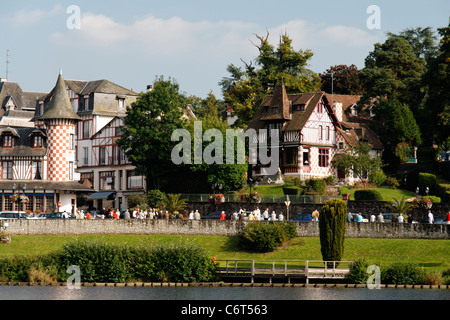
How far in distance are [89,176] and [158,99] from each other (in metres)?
17.0

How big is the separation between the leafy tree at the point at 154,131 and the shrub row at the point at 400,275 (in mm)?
32469

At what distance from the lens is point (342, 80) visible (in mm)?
114250

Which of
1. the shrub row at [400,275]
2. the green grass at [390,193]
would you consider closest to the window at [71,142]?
the green grass at [390,193]

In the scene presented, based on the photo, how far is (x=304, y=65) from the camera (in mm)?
99750

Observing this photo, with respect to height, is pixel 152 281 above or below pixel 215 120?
below

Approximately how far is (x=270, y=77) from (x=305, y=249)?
126ft

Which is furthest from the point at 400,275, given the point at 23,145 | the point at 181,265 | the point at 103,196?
the point at 103,196

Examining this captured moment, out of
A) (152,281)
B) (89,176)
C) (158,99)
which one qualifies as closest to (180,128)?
(158,99)

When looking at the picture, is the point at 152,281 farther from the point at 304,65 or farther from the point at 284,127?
the point at 304,65

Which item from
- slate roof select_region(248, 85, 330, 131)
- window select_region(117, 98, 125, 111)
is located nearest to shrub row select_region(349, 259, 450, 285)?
slate roof select_region(248, 85, 330, 131)

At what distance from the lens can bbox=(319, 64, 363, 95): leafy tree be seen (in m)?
113

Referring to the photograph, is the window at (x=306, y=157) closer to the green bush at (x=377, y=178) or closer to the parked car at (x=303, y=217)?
the green bush at (x=377, y=178)

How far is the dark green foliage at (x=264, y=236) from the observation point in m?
62.1

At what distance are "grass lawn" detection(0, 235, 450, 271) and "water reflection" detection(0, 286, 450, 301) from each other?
6293 mm
